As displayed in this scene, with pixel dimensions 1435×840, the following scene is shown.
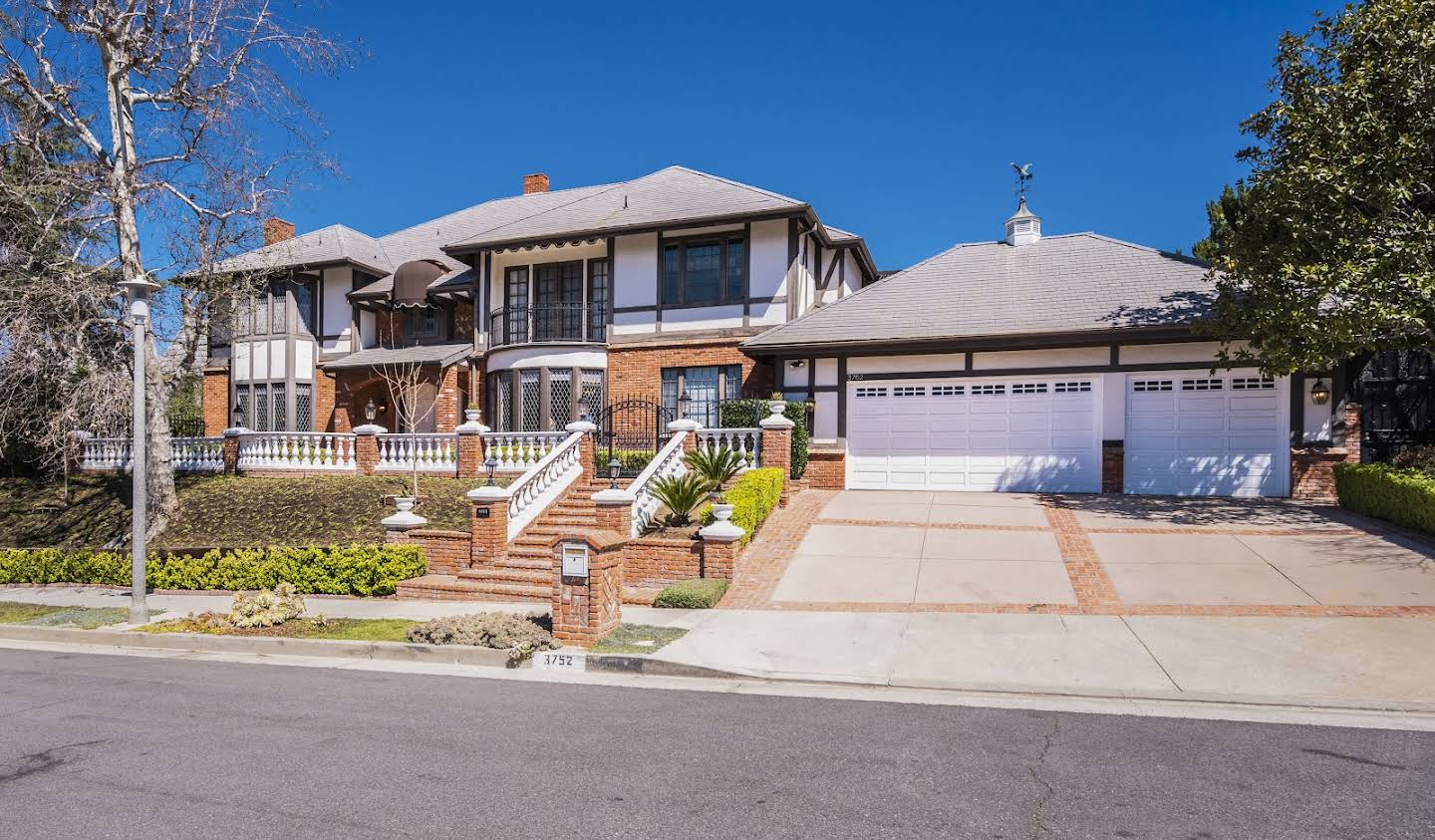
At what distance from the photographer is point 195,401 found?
98.1 feet

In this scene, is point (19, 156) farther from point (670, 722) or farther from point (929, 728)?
point (929, 728)

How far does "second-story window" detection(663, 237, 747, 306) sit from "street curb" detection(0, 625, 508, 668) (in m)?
13.3

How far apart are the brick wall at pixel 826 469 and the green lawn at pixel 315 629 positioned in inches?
387

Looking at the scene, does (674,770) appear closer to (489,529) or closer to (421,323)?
(489,529)

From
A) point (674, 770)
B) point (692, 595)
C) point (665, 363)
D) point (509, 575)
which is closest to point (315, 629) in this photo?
point (509, 575)

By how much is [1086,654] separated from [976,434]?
33.5 feet

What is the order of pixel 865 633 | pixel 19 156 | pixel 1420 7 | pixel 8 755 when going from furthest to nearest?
pixel 19 156 → pixel 1420 7 → pixel 865 633 → pixel 8 755

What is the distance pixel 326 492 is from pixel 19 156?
31.5 ft

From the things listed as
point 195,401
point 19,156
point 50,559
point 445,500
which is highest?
point 19,156

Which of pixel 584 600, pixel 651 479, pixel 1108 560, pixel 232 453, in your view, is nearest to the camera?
pixel 584 600

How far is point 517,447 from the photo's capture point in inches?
726

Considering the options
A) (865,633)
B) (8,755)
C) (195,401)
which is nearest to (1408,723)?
(865,633)

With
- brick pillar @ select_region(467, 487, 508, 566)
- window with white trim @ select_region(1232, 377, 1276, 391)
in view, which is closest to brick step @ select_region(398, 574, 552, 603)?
brick pillar @ select_region(467, 487, 508, 566)

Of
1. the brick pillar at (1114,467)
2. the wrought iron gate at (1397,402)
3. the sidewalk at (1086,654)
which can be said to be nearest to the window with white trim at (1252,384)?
the brick pillar at (1114,467)
